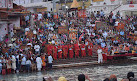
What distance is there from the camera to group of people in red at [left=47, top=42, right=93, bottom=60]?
90.5 feet

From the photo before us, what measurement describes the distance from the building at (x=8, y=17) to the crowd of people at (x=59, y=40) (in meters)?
0.92

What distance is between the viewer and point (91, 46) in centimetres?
2922

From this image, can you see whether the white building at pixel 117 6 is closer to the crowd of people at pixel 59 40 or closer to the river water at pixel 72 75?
the crowd of people at pixel 59 40

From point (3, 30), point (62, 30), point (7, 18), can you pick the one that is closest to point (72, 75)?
point (62, 30)

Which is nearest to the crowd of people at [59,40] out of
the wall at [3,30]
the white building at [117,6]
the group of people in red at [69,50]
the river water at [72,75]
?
the group of people in red at [69,50]

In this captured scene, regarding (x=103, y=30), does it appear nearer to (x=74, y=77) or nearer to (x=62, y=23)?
(x=62, y=23)

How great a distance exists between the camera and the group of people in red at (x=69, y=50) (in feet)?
90.5

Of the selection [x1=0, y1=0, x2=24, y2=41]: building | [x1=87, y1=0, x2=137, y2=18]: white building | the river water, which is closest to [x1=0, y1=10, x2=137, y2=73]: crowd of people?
[x1=0, y1=0, x2=24, y2=41]: building

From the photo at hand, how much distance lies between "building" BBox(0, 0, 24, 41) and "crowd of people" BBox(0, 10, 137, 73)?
923 mm

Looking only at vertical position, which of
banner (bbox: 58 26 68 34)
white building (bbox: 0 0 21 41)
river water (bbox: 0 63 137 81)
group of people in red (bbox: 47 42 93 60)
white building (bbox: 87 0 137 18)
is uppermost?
white building (bbox: 87 0 137 18)

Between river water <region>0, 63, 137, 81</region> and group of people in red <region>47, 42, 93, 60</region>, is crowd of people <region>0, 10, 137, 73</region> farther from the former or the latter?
river water <region>0, 63, 137, 81</region>

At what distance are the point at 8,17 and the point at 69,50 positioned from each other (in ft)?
26.4

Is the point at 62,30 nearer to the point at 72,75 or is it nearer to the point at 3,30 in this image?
the point at 3,30

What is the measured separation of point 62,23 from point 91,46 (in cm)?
595
